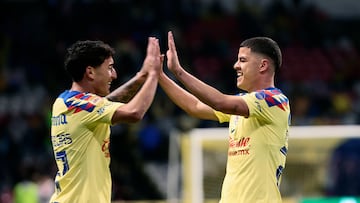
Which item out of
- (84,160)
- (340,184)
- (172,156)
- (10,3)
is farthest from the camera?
(10,3)

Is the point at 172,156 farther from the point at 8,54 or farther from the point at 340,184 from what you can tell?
the point at 8,54

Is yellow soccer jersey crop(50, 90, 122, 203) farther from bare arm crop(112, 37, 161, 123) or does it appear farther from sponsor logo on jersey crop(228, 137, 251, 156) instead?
sponsor logo on jersey crop(228, 137, 251, 156)

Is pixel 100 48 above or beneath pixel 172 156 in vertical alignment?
above

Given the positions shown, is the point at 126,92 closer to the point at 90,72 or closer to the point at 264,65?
the point at 90,72

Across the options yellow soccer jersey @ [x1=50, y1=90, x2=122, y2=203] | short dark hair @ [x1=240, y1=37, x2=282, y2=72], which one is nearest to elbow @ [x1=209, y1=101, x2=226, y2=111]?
short dark hair @ [x1=240, y1=37, x2=282, y2=72]

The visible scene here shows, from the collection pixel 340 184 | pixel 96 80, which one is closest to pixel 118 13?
pixel 340 184

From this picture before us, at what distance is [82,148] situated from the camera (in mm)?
6078

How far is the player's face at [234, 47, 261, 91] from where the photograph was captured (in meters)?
6.29

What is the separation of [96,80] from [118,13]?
1297 centimetres

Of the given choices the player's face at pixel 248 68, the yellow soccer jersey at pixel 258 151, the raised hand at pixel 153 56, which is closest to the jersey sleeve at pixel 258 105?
the yellow soccer jersey at pixel 258 151

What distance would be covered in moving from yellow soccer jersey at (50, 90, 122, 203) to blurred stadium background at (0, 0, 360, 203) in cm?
856

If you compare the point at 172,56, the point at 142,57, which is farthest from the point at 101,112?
the point at 142,57

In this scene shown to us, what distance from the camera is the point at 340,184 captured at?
41.7 ft

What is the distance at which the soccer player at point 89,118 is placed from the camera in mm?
→ 5977
